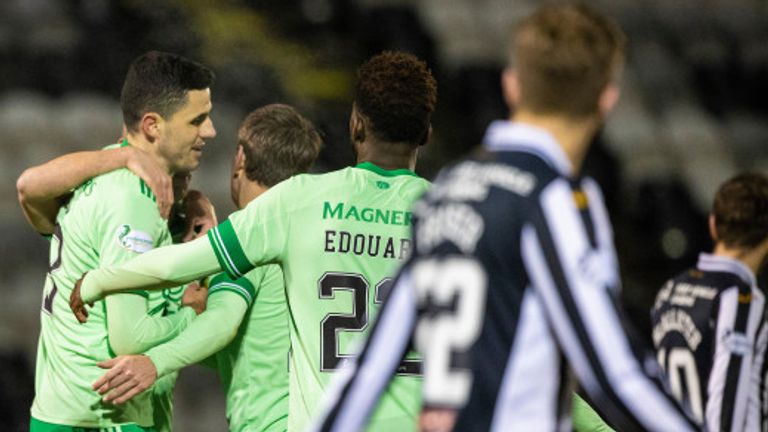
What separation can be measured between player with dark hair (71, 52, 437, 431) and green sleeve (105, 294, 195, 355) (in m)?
0.24

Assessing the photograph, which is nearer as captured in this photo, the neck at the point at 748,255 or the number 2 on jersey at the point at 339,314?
the number 2 on jersey at the point at 339,314

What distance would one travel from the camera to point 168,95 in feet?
14.2

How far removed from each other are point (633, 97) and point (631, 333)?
29.5ft

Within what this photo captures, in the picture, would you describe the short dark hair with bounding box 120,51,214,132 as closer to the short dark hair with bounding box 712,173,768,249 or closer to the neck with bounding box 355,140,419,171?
the neck with bounding box 355,140,419,171

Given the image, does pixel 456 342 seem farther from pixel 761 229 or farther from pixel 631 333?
pixel 761 229

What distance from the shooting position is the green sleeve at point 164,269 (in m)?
3.40

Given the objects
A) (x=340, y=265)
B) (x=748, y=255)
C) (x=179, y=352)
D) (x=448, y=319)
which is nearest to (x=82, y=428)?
(x=179, y=352)

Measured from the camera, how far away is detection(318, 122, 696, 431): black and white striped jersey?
2.37 m

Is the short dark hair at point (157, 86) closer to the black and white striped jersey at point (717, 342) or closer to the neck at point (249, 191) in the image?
the neck at point (249, 191)

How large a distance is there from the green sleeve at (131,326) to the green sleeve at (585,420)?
1226 millimetres

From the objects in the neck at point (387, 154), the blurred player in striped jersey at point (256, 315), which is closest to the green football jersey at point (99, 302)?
the blurred player in striped jersey at point (256, 315)

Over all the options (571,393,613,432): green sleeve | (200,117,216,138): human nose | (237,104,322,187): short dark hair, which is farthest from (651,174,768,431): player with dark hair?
(200,117,216,138): human nose

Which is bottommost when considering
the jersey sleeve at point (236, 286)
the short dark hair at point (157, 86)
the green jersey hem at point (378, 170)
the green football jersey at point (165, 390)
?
the green football jersey at point (165, 390)

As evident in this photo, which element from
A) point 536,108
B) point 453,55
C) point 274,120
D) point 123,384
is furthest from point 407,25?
point 536,108
